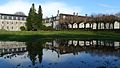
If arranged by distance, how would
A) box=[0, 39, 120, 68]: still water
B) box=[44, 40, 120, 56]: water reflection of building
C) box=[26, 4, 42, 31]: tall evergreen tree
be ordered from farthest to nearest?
box=[26, 4, 42, 31]: tall evergreen tree
box=[44, 40, 120, 56]: water reflection of building
box=[0, 39, 120, 68]: still water

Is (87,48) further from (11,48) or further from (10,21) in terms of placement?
(10,21)

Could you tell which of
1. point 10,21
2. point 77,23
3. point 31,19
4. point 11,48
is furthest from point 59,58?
point 10,21

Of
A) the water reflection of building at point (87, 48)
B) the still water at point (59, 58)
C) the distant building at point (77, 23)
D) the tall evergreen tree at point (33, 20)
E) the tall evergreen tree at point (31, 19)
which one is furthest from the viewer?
the distant building at point (77, 23)

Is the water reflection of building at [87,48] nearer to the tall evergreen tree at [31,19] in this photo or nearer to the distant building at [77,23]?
the distant building at [77,23]

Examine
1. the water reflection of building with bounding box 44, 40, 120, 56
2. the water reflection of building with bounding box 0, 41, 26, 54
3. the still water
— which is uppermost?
the still water

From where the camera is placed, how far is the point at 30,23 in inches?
4277

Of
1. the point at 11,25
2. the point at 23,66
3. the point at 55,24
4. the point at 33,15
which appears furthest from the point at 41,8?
the point at 23,66

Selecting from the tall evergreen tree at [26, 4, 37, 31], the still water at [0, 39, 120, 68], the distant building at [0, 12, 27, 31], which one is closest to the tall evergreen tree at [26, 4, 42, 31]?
the tall evergreen tree at [26, 4, 37, 31]

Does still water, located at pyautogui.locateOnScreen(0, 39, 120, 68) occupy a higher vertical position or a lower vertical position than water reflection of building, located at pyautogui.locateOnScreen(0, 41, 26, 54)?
higher

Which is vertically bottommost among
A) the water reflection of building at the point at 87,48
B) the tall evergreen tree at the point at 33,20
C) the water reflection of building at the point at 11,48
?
the water reflection of building at the point at 87,48

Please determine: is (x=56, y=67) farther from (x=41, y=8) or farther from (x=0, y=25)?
(x=0, y=25)

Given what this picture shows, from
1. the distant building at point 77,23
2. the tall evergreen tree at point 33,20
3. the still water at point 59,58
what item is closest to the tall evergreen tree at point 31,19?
the tall evergreen tree at point 33,20

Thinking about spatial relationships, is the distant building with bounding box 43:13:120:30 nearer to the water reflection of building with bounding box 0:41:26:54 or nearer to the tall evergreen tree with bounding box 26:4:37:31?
the tall evergreen tree with bounding box 26:4:37:31

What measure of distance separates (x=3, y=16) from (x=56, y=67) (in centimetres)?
15729
